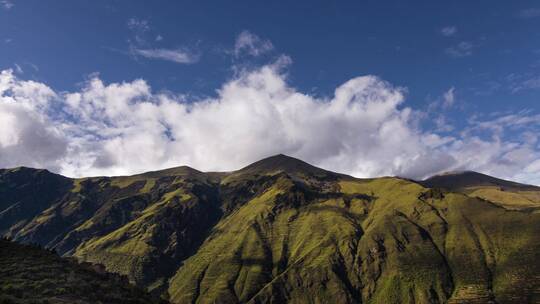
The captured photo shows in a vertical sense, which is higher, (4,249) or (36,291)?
(4,249)

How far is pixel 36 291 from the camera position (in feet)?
165

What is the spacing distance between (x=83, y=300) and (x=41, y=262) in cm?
1598

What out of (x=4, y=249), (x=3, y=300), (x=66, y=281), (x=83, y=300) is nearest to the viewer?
(x=3, y=300)

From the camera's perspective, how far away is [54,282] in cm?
5344

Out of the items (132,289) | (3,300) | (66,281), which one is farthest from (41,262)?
(3,300)

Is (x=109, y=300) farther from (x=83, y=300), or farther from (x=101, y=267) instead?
(x=101, y=267)

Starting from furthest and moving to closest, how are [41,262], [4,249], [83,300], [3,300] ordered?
[4,249], [41,262], [83,300], [3,300]

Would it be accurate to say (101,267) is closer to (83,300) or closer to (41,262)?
(41,262)

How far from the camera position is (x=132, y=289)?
57.4 meters

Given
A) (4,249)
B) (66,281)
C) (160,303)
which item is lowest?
(160,303)

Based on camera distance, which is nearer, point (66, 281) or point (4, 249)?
point (66, 281)

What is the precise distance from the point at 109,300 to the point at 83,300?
9.46ft

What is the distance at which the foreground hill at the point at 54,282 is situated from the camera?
1917 inches

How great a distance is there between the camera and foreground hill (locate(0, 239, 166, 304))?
4869 cm
